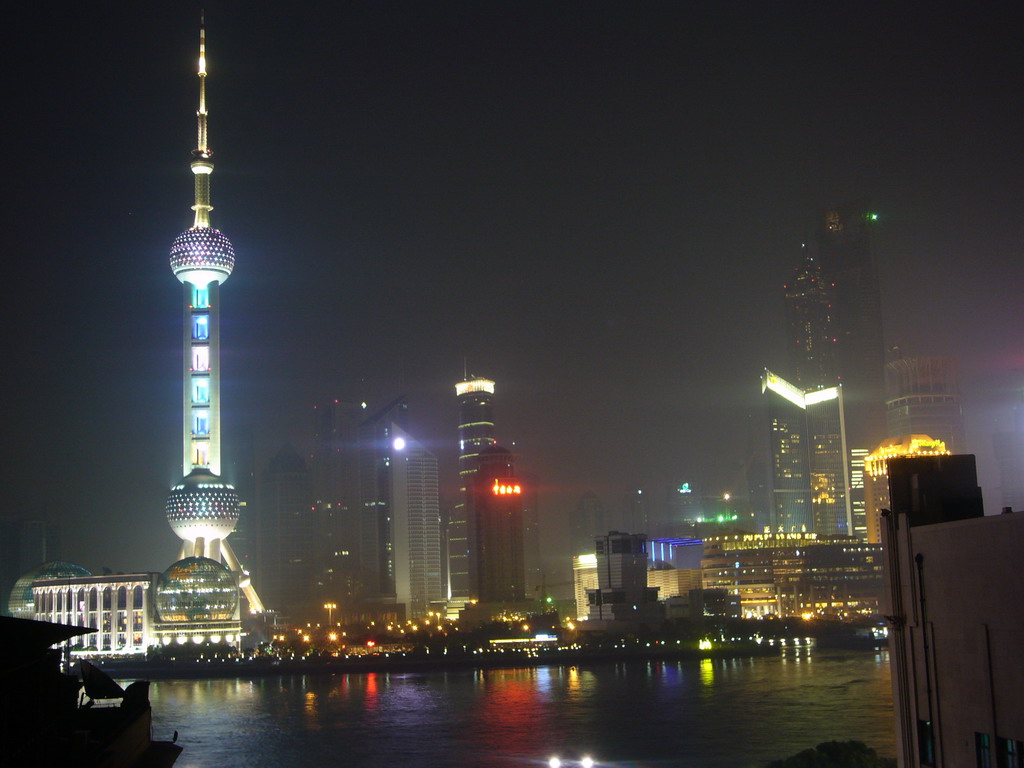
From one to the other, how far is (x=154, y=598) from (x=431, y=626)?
158 ft

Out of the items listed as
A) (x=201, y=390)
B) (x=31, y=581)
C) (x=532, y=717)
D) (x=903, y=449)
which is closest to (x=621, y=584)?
(x=903, y=449)

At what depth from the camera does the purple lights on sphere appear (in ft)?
452

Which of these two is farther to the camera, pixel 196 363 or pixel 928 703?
pixel 196 363

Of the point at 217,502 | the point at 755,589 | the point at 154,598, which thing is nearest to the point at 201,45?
the point at 217,502

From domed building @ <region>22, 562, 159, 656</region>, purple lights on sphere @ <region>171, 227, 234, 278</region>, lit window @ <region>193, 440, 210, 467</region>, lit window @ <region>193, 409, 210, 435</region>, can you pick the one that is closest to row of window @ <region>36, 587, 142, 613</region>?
domed building @ <region>22, 562, 159, 656</region>

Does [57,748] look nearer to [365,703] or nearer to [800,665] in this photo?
[365,703]

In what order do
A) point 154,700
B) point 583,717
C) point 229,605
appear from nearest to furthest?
point 583,717
point 154,700
point 229,605

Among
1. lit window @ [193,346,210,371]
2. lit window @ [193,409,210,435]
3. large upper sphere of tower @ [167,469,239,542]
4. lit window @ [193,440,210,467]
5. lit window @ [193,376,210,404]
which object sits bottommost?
Result: large upper sphere of tower @ [167,469,239,542]

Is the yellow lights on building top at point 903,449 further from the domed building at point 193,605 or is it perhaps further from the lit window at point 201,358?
the domed building at point 193,605

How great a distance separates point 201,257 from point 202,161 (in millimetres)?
11180

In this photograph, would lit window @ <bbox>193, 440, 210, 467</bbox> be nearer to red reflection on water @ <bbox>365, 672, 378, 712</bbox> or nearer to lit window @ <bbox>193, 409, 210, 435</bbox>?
lit window @ <bbox>193, 409, 210, 435</bbox>

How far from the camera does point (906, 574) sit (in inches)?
909

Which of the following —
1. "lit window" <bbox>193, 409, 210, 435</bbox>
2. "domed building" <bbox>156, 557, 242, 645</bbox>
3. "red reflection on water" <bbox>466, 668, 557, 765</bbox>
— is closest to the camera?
"red reflection on water" <bbox>466, 668, 557, 765</bbox>

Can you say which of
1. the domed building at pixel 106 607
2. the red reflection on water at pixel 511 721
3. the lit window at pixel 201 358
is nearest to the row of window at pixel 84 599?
the domed building at pixel 106 607
